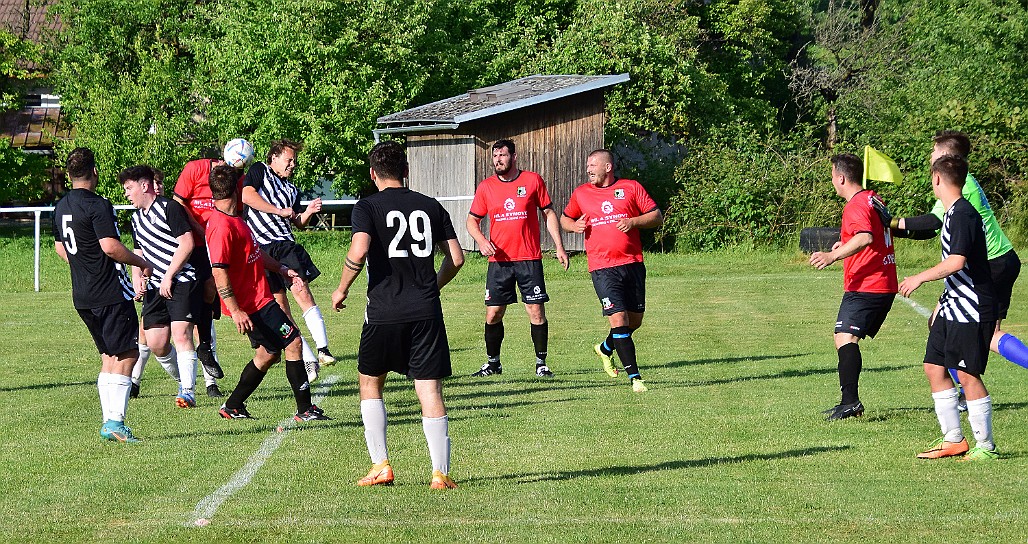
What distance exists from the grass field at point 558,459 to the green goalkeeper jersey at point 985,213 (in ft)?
4.14

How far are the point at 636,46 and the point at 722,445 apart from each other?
30.9 metres

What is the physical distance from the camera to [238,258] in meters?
9.31

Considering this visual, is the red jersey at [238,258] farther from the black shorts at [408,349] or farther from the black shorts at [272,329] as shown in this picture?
the black shorts at [408,349]

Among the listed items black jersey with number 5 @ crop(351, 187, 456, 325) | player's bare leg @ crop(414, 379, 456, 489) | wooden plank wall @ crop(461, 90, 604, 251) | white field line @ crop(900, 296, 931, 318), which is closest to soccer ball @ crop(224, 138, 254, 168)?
black jersey with number 5 @ crop(351, 187, 456, 325)

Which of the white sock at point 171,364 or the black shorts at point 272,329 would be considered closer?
the black shorts at point 272,329

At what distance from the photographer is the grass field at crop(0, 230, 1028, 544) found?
625cm

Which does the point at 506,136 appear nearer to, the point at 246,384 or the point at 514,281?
the point at 514,281

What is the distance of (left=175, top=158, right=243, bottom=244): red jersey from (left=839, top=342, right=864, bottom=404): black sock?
554 cm

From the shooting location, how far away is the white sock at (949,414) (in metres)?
7.91

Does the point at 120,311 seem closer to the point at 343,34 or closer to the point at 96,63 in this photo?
the point at 343,34

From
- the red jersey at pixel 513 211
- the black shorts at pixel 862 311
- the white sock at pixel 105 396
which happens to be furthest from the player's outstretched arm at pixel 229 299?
the black shorts at pixel 862 311

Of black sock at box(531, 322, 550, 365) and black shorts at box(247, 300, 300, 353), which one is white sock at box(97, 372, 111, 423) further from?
black sock at box(531, 322, 550, 365)

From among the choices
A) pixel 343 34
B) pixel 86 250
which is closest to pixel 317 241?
pixel 343 34

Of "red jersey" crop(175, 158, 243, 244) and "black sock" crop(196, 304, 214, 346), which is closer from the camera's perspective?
"black sock" crop(196, 304, 214, 346)
